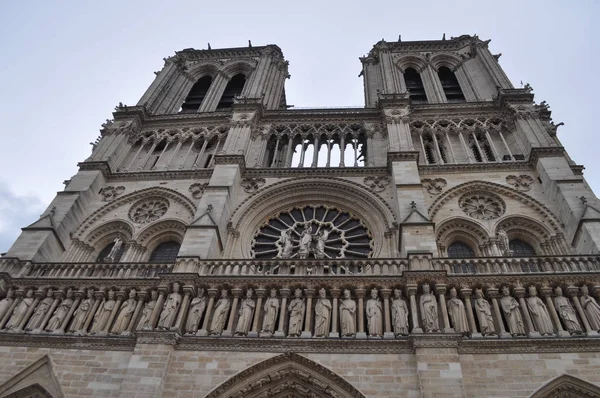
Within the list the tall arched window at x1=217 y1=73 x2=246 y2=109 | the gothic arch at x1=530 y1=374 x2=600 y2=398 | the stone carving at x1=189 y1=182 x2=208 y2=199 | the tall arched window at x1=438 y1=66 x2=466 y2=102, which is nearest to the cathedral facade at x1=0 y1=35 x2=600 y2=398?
the gothic arch at x1=530 y1=374 x2=600 y2=398

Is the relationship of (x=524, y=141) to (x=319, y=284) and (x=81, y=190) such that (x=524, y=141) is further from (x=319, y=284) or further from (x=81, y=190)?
(x=81, y=190)

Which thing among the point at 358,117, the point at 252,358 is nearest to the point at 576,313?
the point at 252,358

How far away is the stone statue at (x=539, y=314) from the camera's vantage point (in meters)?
10.4

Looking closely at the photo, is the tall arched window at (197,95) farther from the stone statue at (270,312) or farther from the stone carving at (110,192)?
the stone statue at (270,312)

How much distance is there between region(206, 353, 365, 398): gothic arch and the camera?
32.6 ft

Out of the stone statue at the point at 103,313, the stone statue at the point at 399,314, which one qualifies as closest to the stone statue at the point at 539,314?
the stone statue at the point at 399,314

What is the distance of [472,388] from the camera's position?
9617mm

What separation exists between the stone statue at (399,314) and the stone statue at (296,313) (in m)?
2.13

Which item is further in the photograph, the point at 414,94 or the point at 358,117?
the point at 414,94

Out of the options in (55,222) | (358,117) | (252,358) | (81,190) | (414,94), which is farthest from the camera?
(414,94)

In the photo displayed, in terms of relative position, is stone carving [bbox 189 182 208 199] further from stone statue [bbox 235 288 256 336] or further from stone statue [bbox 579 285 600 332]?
stone statue [bbox 579 285 600 332]

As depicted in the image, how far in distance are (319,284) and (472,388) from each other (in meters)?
4.09

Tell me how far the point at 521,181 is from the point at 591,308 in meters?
6.18

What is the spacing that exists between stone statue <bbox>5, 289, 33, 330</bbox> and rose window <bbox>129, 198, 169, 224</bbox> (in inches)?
174
